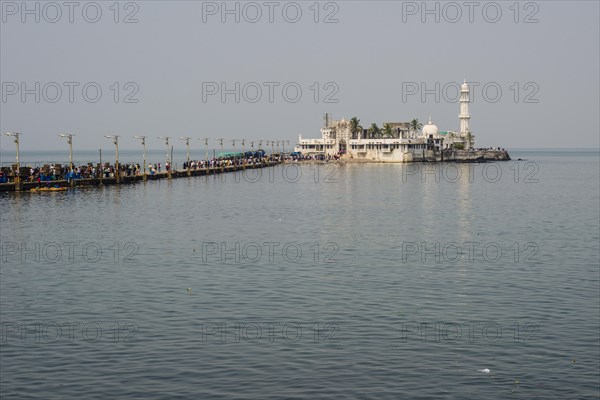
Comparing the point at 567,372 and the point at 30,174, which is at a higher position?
the point at 30,174

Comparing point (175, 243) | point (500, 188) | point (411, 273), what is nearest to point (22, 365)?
point (411, 273)

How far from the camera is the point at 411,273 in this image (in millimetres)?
36781

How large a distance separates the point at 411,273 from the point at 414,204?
46462 mm

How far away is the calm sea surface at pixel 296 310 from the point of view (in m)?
21.1

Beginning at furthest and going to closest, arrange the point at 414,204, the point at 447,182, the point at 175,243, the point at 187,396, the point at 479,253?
1. the point at 447,182
2. the point at 414,204
3. the point at 175,243
4. the point at 479,253
5. the point at 187,396

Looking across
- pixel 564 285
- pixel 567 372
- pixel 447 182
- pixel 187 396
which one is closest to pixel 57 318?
pixel 187 396

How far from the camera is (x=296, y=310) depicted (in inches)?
1129

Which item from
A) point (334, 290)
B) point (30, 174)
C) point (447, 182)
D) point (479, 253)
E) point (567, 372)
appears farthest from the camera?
point (447, 182)

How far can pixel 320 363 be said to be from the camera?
2248 centimetres

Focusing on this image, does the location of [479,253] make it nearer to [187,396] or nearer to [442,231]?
[442,231]

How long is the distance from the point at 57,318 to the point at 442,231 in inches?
1358

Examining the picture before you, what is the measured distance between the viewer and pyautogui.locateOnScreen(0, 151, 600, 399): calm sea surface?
21.1m

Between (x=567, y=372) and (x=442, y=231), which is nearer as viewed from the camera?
(x=567, y=372)

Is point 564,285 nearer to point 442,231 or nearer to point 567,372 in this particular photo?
point 567,372
